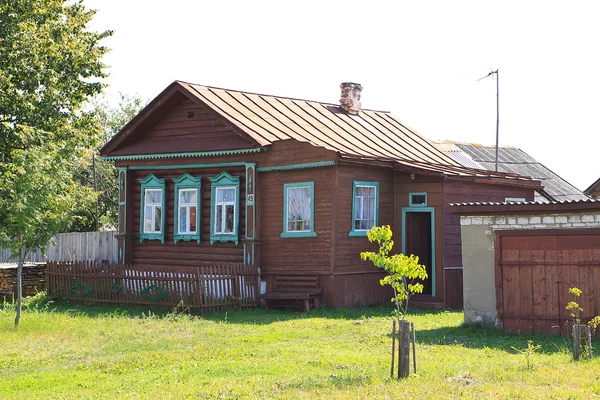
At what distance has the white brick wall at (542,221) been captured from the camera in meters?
15.5

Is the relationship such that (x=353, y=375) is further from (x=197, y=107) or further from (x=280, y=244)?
(x=197, y=107)

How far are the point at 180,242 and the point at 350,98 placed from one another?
25.2 feet

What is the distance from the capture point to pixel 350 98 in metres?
28.5

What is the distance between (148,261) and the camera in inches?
1023

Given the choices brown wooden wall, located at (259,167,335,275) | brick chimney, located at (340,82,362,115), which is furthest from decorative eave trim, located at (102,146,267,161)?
brick chimney, located at (340,82,362,115)

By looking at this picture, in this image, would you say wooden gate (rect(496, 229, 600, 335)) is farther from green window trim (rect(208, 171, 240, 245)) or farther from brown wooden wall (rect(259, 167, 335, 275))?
green window trim (rect(208, 171, 240, 245))

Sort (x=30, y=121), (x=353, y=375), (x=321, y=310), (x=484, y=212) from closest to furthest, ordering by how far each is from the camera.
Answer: (x=353, y=375) < (x=484, y=212) < (x=321, y=310) < (x=30, y=121)

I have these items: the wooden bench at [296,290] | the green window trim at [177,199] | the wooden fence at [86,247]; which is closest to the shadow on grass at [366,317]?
the wooden bench at [296,290]

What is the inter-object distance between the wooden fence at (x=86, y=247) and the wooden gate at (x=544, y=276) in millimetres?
17759

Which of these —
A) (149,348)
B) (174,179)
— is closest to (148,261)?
(174,179)

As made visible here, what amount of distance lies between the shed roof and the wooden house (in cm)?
6

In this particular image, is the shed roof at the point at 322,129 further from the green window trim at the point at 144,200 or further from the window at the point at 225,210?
the window at the point at 225,210

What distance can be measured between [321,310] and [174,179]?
677 centimetres

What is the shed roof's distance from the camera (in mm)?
22844
